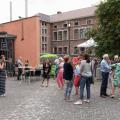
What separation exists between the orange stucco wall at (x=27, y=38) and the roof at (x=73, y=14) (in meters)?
40.1

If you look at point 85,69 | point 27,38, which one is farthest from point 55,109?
point 27,38

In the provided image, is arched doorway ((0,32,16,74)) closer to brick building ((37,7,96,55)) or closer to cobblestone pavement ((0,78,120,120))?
cobblestone pavement ((0,78,120,120))

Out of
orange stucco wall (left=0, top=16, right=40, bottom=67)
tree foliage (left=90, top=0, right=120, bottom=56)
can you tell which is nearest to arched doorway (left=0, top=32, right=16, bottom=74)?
orange stucco wall (left=0, top=16, right=40, bottom=67)

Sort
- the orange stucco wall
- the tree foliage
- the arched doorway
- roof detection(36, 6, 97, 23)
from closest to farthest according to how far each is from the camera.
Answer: the tree foliage < the orange stucco wall < the arched doorway < roof detection(36, 6, 97, 23)

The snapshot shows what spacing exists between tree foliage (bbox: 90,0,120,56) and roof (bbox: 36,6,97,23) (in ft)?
146

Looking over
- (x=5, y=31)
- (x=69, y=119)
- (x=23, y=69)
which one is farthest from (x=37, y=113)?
(x=5, y=31)

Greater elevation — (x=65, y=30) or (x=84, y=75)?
(x=65, y=30)

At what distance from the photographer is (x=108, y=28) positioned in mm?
27406

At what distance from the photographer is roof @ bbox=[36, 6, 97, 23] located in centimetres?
7395

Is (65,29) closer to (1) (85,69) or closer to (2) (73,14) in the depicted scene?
(2) (73,14)

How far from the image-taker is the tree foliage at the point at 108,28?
26.7 meters

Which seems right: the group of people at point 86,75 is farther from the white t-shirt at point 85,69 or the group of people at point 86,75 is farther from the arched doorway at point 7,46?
the arched doorway at point 7,46

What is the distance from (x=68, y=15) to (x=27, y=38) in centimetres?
4758

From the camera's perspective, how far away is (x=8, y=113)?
35.9 ft
